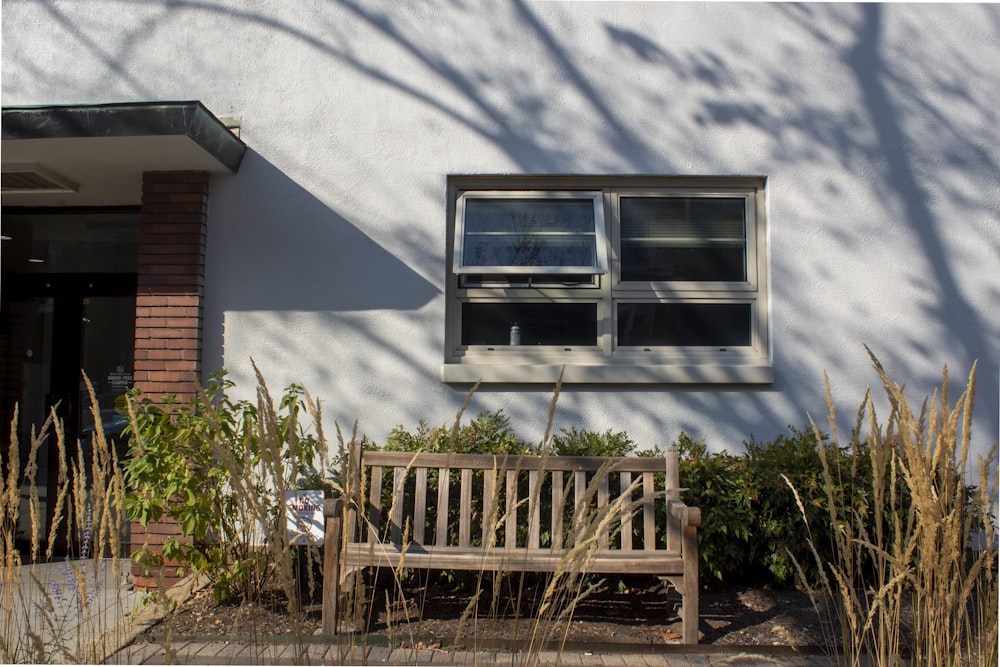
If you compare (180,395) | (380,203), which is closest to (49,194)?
(180,395)

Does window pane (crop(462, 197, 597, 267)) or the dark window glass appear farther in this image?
the dark window glass

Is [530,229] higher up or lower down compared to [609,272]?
higher up

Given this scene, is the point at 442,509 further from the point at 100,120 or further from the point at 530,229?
the point at 100,120

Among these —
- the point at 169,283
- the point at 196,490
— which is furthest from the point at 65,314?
the point at 196,490

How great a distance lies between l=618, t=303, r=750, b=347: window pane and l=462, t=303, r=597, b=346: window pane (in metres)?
0.26

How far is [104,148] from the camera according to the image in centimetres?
468

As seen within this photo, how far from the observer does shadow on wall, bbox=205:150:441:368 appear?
206 inches

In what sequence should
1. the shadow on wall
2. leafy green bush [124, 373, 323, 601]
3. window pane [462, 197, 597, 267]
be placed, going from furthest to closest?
window pane [462, 197, 597, 267] < the shadow on wall < leafy green bush [124, 373, 323, 601]

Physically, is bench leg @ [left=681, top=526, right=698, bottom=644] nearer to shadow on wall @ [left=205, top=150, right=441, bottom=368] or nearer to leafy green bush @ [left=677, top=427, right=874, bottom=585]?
leafy green bush @ [left=677, top=427, right=874, bottom=585]

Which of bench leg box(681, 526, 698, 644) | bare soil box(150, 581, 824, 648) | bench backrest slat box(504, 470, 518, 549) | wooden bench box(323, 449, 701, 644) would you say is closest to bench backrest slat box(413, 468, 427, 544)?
wooden bench box(323, 449, 701, 644)

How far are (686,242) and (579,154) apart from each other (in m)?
1.01

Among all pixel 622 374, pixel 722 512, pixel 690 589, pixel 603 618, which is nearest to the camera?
pixel 690 589

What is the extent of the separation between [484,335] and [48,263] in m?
3.58

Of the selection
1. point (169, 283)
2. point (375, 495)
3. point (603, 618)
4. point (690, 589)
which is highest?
point (169, 283)
